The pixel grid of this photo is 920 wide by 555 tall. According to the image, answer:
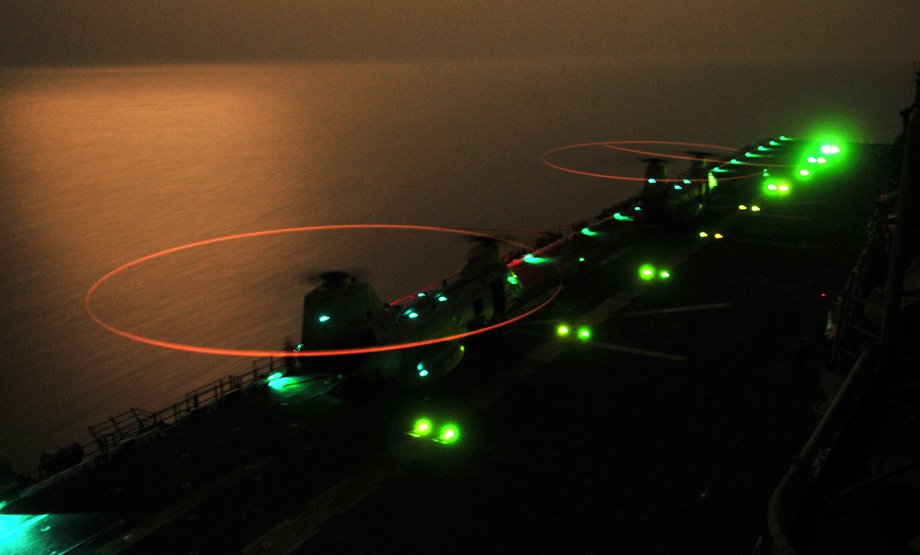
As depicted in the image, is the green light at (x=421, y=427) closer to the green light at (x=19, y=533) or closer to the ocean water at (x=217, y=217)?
the ocean water at (x=217, y=217)

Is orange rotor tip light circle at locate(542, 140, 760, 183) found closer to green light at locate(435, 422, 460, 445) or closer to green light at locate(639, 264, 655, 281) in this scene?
green light at locate(639, 264, 655, 281)

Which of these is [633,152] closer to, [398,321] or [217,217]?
[217,217]

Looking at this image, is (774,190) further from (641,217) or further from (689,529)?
(689,529)

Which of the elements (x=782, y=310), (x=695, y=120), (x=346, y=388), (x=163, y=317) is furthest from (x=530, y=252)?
(x=695, y=120)

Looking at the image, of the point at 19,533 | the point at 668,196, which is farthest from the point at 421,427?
the point at 668,196

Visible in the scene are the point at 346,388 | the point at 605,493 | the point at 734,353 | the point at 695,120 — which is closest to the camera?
the point at 605,493

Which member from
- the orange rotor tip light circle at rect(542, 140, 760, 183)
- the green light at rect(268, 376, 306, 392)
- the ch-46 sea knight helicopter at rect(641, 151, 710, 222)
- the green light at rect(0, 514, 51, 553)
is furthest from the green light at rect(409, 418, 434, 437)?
the orange rotor tip light circle at rect(542, 140, 760, 183)
